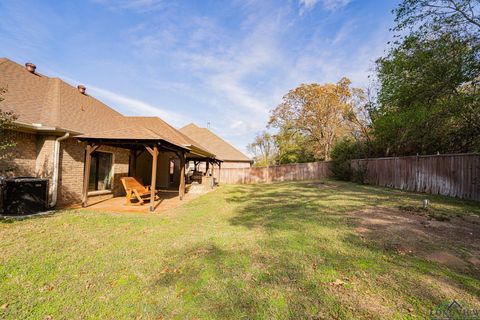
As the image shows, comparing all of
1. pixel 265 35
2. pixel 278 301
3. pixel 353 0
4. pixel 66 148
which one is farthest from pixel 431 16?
pixel 66 148

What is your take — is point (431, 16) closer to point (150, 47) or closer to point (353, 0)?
point (353, 0)

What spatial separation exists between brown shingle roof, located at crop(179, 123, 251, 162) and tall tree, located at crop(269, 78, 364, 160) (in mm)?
7572

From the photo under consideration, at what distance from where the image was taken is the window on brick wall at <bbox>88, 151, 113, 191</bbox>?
30.7 feet

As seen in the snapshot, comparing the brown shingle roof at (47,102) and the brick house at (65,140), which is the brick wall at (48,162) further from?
the brown shingle roof at (47,102)

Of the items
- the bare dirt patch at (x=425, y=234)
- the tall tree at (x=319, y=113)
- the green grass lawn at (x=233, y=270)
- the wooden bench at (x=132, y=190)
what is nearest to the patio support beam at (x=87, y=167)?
the wooden bench at (x=132, y=190)

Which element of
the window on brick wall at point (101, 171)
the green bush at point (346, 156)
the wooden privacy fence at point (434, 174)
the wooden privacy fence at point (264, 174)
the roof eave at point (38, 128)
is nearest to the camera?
the roof eave at point (38, 128)

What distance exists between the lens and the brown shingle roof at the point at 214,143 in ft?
84.5

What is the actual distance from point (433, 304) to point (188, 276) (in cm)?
300

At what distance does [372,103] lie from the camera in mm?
19438

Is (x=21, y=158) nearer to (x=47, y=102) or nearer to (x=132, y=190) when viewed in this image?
(x=47, y=102)

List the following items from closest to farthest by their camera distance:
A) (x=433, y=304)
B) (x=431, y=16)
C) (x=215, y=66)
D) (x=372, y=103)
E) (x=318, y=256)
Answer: (x=433, y=304)
(x=318, y=256)
(x=431, y=16)
(x=215, y=66)
(x=372, y=103)

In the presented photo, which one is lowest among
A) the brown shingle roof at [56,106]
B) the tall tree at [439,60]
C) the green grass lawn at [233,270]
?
the green grass lawn at [233,270]

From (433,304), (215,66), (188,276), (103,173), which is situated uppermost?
(215,66)

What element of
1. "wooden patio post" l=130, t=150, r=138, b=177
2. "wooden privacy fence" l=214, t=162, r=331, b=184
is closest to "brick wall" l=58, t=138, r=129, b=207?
"wooden patio post" l=130, t=150, r=138, b=177
